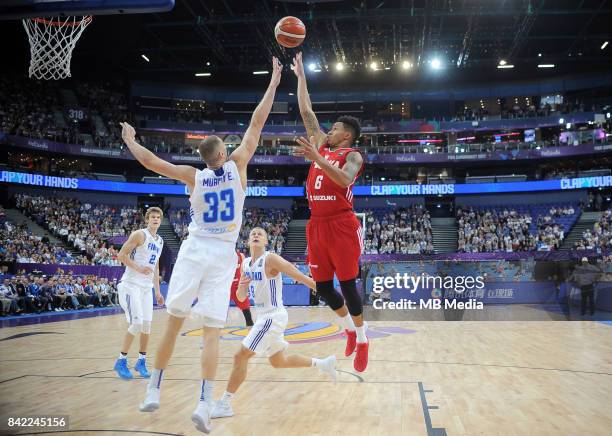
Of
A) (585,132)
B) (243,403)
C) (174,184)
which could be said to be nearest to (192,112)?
(174,184)

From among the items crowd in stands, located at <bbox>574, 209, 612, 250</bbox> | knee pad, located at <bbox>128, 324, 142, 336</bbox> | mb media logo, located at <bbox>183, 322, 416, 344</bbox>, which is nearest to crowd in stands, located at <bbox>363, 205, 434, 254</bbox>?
crowd in stands, located at <bbox>574, 209, 612, 250</bbox>

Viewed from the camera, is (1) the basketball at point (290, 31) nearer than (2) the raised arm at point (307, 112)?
Yes

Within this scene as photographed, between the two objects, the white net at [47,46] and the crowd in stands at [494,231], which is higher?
the white net at [47,46]

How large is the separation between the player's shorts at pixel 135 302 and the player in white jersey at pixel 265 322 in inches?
98.2

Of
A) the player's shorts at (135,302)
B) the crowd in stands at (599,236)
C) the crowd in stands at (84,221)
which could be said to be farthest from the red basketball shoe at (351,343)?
the crowd in stands at (599,236)

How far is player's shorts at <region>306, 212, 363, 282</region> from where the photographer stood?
5.50 meters

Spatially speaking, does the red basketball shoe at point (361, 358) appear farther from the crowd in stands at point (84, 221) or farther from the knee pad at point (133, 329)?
the crowd in stands at point (84, 221)

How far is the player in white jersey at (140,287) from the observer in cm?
756

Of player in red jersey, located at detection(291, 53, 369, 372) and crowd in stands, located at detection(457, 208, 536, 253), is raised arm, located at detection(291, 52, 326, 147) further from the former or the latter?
crowd in stands, located at detection(457, 208, 536, 253)

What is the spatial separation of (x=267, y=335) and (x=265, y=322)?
0.14m

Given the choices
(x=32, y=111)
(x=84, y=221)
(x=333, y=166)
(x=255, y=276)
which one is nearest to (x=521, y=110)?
(x=84, y=221)

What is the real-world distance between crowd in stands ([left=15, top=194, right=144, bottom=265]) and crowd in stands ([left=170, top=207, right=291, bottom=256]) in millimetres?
2613

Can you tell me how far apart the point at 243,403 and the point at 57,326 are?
11.2 m

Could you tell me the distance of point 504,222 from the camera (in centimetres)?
3409
